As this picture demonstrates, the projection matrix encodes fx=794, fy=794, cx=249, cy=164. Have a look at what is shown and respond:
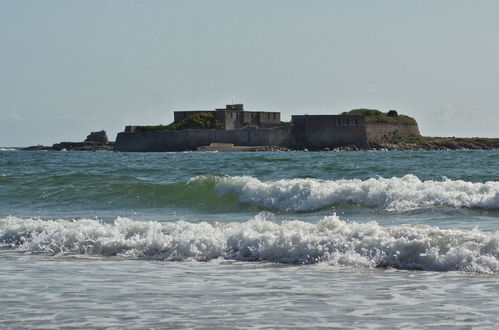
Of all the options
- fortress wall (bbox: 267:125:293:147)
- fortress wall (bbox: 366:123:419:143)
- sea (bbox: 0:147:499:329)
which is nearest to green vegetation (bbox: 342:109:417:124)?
fortress wall (bbox: 366:123:419:143)

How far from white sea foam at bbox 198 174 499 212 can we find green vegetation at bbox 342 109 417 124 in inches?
2708

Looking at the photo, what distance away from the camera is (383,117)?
85750 millimetres

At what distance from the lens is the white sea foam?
12375 mm

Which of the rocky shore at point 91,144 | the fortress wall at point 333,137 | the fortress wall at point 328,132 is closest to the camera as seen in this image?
the fortress wall at point 333,137

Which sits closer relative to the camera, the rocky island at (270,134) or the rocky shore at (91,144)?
the rocky island at (270,134)

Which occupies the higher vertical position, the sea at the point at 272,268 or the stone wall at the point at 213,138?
the stone wall at the point at 213,138

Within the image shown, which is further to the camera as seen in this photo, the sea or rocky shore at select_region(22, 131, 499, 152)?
rocky shore at select_region(22, 131, 499, 152)

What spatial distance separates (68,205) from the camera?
15.0m

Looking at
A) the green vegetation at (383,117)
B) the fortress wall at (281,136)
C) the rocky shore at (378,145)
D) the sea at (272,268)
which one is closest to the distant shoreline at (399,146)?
the rocky shore at (378,145)

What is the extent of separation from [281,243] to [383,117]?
3122 inches

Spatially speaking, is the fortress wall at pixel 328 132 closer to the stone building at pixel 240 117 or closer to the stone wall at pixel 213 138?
the stone wall at pixel 213 138

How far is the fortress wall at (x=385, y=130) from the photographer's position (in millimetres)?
79625

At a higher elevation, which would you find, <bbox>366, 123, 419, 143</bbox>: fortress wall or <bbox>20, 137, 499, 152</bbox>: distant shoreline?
<bbox>366, 123, 419, 143</bbox>: fortress wall

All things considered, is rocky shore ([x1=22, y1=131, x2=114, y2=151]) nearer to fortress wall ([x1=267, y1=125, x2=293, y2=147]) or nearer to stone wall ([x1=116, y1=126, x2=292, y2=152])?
stone wall ([x1=116, y1=126, x2=292, y2=152])
